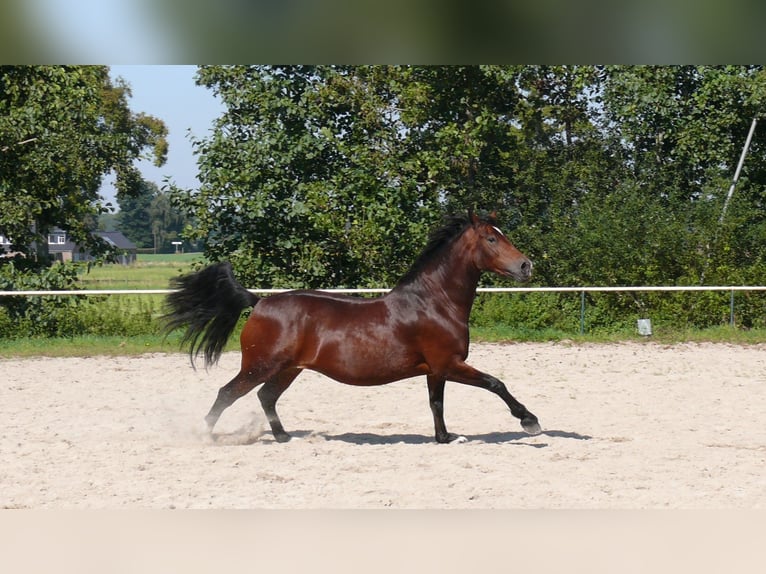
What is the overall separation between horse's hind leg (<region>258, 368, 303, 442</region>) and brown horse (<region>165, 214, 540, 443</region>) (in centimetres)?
12

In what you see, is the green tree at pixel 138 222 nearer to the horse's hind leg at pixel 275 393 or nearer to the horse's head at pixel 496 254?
the horse's hind leg at pixel 275 393

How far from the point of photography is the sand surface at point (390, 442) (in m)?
5.40

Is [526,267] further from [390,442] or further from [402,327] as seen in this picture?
[390,442]

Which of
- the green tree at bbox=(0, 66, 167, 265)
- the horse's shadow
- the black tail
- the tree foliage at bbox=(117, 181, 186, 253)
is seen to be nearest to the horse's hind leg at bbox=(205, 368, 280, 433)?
the black tail

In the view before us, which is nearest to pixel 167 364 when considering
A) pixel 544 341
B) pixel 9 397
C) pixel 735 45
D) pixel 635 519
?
pixel 9 397

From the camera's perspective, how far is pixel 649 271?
1552 cm

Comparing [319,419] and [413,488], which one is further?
[319,419]

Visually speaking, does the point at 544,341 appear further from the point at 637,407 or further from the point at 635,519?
the point at 635,519

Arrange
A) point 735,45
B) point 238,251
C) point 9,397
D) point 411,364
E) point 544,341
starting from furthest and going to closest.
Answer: point 238,251, point 544,341, point 9,397, point 411,364, point 735,45

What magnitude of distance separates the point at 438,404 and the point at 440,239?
1.16 metres

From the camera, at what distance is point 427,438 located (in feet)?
23.7

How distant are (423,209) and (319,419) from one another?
8.27m

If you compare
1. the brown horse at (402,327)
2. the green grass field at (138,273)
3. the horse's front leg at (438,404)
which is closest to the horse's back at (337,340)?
the brown horse at (402,327)

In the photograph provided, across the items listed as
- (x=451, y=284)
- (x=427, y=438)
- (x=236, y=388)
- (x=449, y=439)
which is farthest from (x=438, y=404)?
(x=236, y=388)
